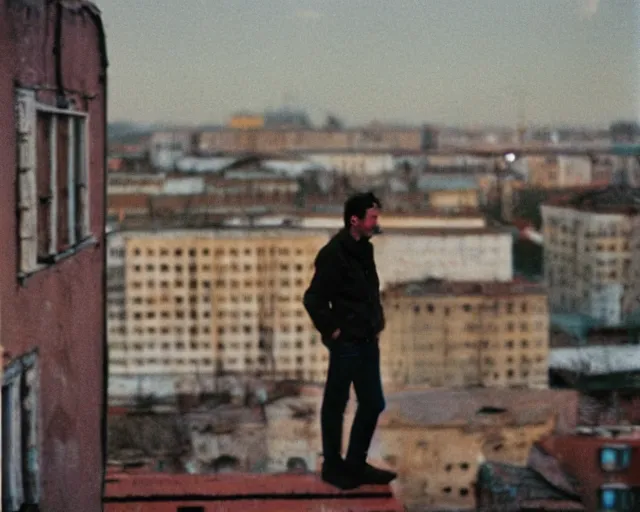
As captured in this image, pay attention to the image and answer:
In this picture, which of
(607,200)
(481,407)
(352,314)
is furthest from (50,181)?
(607,200)

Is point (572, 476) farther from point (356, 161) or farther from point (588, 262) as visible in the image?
point (356, 161)

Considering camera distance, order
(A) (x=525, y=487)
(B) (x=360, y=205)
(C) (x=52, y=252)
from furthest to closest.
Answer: (A) (x=525, y=487) < (C) (x=52, y=252) < (B) (x=360, y=205)

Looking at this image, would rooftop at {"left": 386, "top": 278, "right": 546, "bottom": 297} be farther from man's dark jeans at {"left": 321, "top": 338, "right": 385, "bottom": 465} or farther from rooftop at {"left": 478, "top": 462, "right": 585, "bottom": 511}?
man's dark jeans at {"left": 321, "top": 338, "right": 385, "bottom": 465}

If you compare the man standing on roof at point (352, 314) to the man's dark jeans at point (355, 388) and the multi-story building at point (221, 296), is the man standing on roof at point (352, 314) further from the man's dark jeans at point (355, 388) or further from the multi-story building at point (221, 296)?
the multi-story building at point (221, 296)

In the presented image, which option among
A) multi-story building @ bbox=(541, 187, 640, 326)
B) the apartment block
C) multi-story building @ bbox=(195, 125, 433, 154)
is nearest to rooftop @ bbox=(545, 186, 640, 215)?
multi-story building @ bbox=(541, 187, 640, 326)

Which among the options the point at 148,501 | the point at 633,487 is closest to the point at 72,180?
the point at 148,501

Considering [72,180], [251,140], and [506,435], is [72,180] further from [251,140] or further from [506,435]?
[506,435]

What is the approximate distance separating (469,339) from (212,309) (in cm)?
84

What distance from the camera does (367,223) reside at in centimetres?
291

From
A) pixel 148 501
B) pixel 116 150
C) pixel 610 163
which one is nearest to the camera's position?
pixel 148 501

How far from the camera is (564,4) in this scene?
153 inches

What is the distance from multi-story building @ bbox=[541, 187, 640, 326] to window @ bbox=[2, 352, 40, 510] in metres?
1.76

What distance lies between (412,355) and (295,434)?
0.46 m

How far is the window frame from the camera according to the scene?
296 centimetres
